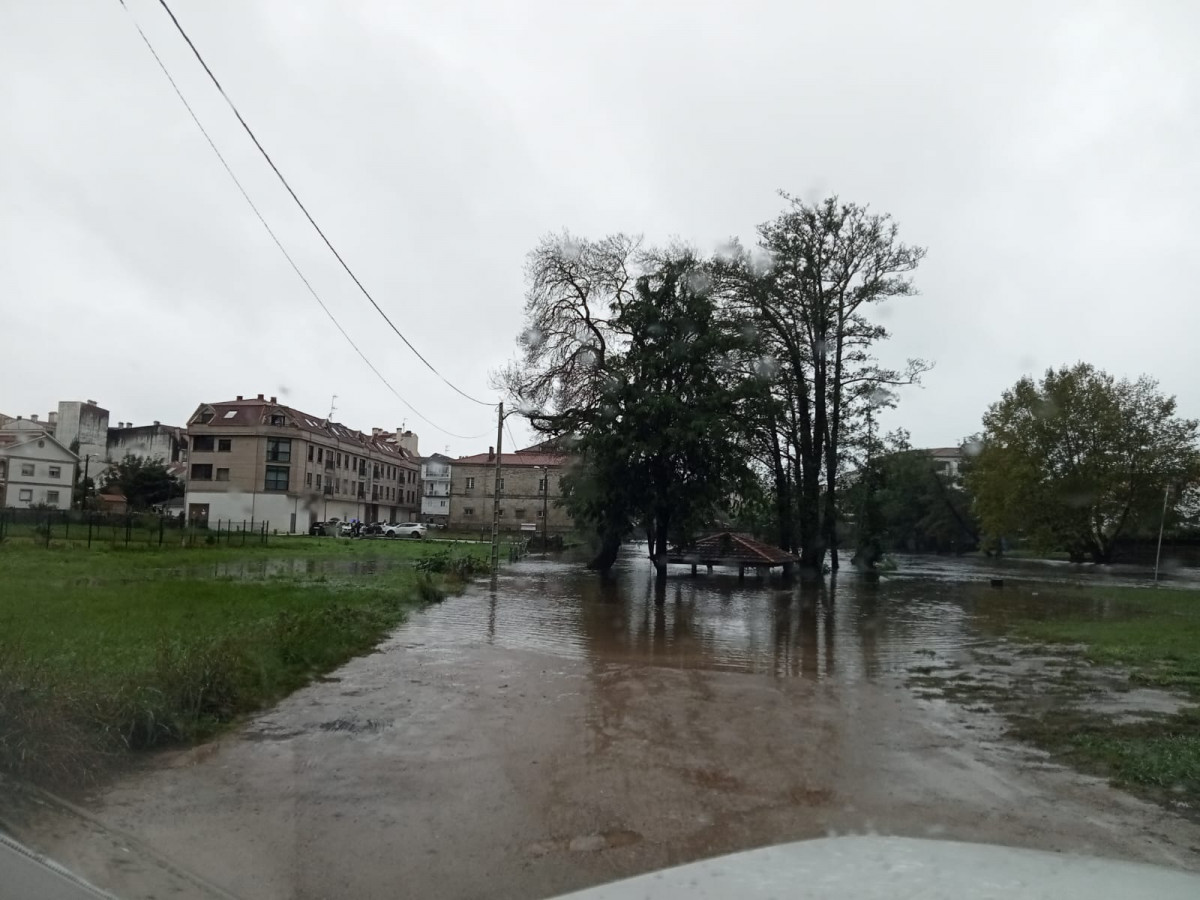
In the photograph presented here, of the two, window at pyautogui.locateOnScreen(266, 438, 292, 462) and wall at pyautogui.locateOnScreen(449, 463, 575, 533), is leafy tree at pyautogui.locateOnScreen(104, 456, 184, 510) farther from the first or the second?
wall at pyautogui.locateOnScreen(449, 463, 575, 533)

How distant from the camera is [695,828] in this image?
230 inches

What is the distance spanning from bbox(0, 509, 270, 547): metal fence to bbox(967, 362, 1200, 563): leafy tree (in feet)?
138

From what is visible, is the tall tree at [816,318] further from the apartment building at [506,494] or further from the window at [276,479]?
the apartment building at [506,494]

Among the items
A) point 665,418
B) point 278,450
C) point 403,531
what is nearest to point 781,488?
point 665,418

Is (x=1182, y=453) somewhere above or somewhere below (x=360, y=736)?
above

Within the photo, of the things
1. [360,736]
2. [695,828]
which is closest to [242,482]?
[360,736]

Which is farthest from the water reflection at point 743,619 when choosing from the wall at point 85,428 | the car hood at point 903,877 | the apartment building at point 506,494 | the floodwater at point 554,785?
the apartment building at point 506,494

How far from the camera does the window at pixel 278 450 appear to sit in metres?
19.8

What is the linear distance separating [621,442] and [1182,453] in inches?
1484

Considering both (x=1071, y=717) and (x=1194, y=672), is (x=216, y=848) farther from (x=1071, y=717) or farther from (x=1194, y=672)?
(x=1194, y=672)

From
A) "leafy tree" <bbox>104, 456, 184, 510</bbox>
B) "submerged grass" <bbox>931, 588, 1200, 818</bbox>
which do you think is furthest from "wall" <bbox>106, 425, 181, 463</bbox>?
"submerged grass" <bbox>931, 588, 1200, 818</bbox>

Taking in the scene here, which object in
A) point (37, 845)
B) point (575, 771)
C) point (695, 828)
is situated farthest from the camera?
point (575, 771)

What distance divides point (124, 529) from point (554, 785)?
29337mm

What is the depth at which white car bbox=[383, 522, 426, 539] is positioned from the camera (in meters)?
60.0
